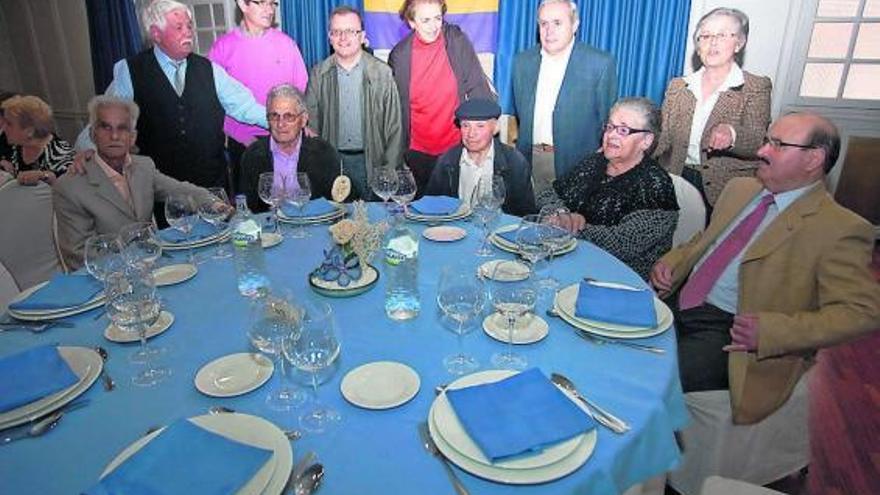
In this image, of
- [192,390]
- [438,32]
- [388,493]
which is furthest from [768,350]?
[438,32]

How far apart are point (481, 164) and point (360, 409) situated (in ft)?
6.62

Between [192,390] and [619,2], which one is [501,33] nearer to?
[619,2]

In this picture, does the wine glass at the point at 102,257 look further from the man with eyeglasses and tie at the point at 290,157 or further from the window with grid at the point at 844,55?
the window with grid at the point at 844,55

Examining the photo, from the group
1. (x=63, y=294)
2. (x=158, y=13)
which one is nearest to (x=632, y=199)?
(x=63, y=294)

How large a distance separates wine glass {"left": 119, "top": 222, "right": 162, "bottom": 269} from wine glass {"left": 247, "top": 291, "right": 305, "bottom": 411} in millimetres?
715

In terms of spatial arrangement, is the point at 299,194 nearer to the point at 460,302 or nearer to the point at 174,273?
the point at 174,273

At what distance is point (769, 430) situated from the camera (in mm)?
1862

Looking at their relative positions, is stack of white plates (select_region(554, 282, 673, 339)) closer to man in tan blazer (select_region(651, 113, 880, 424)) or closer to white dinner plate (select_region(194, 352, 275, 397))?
man in tan blazer (select_region(651, 113, 880, 424))

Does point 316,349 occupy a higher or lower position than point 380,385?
higher

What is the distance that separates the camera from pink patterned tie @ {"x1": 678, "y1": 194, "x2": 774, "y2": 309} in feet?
6.72

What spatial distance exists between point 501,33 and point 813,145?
253 centimetres

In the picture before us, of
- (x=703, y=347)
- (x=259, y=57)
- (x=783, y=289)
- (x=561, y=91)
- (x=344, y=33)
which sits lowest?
(x=703, y=347)

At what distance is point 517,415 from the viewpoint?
1084 mm

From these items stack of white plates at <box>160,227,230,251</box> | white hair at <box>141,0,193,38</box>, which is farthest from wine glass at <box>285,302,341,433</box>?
white hair at <box>141,0,193,38</box>
